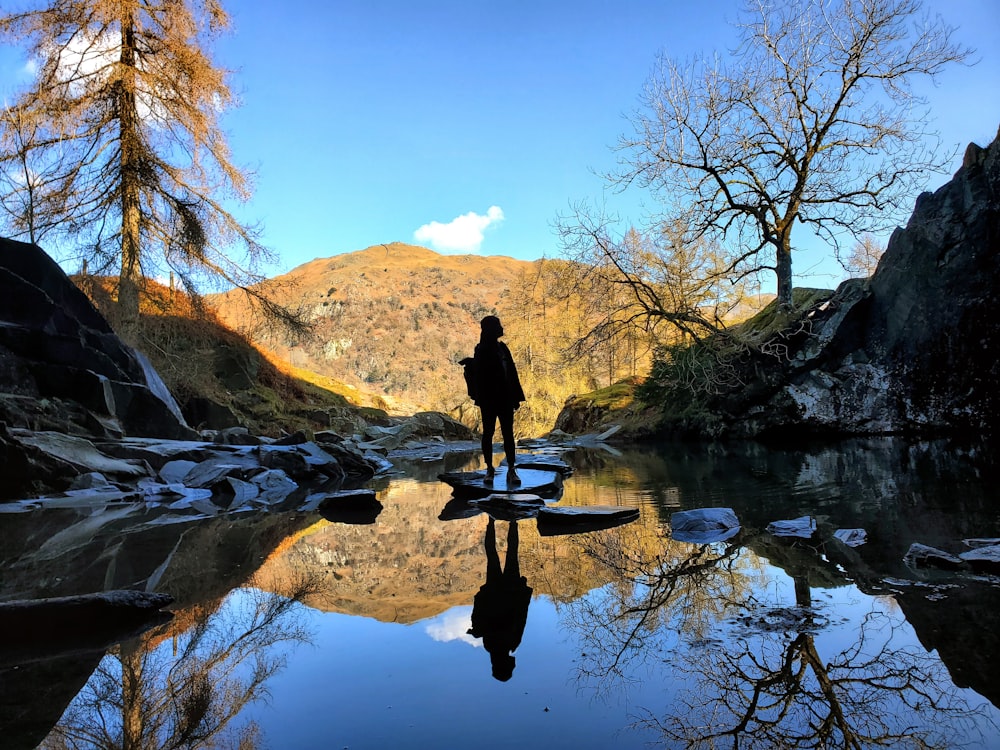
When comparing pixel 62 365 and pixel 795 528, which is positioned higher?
pixel 62 365

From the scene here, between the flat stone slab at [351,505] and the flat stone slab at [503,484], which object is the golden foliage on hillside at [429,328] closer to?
the flat stone slab at [503,484]

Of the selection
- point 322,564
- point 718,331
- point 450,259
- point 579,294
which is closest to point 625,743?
point 322,564

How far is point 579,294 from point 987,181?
9.04 m

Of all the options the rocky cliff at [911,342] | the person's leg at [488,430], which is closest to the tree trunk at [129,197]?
the person's leg at [488,430]

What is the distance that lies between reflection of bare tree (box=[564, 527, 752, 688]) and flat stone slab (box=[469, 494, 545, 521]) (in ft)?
6.58

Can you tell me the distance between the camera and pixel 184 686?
2129 millimetres

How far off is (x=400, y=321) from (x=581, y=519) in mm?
84808

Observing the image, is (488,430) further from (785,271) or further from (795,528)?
(785,271)

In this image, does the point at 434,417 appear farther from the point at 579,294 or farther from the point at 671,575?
the point at 671,575

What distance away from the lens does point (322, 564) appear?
4047mm

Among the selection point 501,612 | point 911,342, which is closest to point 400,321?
point 911,342

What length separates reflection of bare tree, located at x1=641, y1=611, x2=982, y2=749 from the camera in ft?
5.37

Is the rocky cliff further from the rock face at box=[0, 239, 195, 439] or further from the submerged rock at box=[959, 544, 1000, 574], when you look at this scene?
the rock face at box=[0, 239, 195, 439]

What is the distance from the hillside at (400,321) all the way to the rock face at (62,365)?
47.2m
